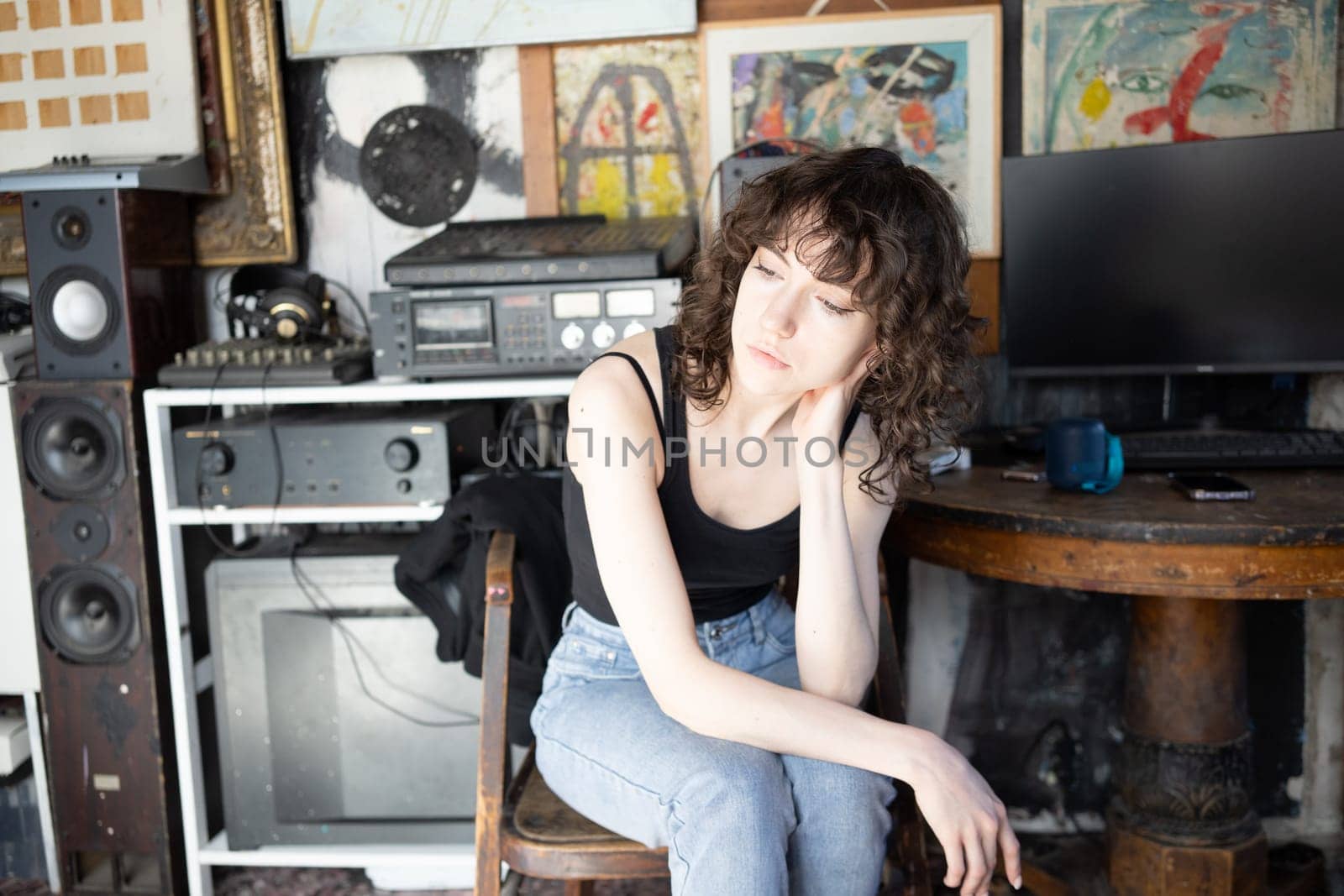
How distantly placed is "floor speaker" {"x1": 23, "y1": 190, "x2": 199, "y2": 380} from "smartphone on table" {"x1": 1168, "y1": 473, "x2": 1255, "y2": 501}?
172 centimetres

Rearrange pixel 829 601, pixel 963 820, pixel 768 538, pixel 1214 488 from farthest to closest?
pixel 1214 488, pixel 768 538, pixel 829 601, pixel 963 820

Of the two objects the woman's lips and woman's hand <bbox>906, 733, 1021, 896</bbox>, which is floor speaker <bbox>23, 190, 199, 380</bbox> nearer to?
the woman's lips

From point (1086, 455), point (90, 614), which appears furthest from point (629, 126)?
point (90, 614)

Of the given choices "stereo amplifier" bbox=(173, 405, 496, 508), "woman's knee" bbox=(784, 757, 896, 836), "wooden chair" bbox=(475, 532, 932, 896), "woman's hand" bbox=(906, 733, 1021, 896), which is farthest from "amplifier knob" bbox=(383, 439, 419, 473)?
"woman's hand" bbox=(906, 733, 1021, 896)

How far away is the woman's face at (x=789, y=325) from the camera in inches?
47.4

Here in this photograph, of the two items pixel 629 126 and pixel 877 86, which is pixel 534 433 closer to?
pixel 629 126

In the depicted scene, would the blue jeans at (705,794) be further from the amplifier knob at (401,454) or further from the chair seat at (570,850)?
the amplifier knob at (401,454)

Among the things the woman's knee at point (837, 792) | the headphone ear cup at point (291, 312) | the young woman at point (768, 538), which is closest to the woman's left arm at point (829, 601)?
the young woman at point (768, 538)

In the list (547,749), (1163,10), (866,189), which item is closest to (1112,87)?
(1163,10)

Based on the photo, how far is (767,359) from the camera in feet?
3.99

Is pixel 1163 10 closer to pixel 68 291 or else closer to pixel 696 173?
pixel 696 173

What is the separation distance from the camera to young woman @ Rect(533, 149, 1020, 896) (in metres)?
1.17

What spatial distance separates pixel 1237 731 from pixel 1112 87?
3.88 ft

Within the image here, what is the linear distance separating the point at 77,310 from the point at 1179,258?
1.90 metres
